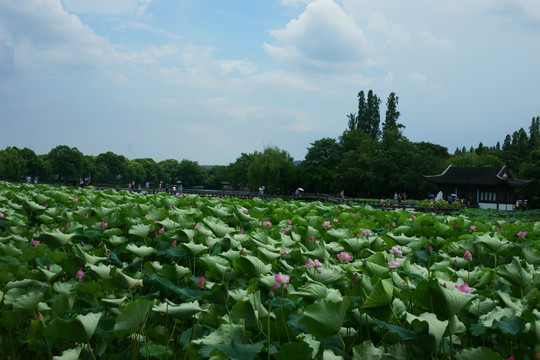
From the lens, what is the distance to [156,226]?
14.3 feet

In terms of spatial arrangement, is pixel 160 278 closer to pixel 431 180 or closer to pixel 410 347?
pixel 410 347

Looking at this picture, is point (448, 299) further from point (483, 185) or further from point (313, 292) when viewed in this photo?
point (483, 185)

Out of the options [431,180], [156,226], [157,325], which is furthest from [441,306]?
[431,180]

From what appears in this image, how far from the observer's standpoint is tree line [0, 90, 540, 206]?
5347cm

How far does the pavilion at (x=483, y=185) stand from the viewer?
42.7 metres

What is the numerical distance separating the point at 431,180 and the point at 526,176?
33.3 ft

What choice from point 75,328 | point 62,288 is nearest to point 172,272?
point 62,288

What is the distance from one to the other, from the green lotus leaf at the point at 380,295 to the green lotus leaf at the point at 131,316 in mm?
967

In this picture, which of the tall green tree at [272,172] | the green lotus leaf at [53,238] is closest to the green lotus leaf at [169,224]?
the green lotus leaf at [53,238]

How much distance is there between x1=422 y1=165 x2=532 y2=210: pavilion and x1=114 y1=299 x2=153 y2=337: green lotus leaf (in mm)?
44662

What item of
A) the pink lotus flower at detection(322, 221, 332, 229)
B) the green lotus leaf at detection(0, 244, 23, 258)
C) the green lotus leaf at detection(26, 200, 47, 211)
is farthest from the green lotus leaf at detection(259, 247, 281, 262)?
the green lotus leaf at detection(26, 200, 47, 211)

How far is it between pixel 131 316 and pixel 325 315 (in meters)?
0.85

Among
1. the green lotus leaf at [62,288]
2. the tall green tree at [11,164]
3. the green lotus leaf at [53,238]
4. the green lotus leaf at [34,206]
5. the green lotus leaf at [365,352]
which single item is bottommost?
the green lotus leaf at [62,288]

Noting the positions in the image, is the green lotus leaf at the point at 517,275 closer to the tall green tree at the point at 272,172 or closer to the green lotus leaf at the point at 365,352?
the green lotus leaf at the point at 365,352
